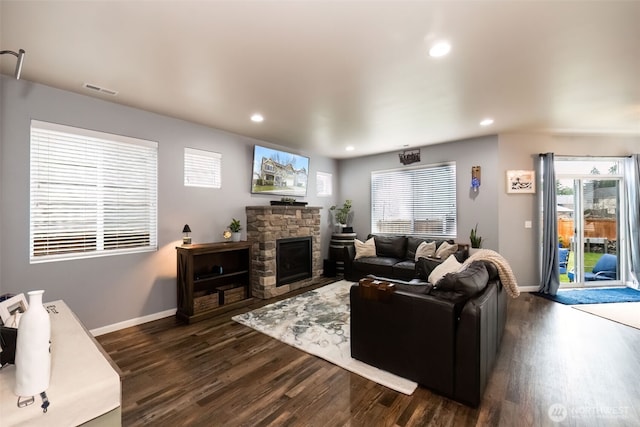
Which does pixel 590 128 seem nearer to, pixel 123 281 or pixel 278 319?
pixel 278 319

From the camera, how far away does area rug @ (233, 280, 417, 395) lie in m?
2.50

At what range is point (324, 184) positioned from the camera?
6.77 m

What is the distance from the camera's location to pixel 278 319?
3.72 meters

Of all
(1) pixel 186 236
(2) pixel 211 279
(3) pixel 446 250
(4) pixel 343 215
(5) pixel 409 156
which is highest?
(5) pixel 409 156

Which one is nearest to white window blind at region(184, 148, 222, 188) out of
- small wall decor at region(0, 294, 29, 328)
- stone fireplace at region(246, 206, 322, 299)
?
stone fireplace at region(246, 206, 322, 299)

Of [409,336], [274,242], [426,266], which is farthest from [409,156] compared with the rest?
[409,336]

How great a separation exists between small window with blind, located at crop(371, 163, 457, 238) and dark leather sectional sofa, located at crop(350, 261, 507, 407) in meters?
3.03

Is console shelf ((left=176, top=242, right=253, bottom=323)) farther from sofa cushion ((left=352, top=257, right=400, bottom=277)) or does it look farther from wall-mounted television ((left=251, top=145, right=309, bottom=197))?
sofa cushion ((left=352, top=257, right=400, bottom=277))

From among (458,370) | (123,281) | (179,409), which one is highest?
(123,281)

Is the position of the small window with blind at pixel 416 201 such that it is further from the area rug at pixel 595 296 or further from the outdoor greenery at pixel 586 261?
the outdoor greenery at pixel 586 261

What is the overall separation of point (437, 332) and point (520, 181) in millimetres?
4125

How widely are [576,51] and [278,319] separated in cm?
415

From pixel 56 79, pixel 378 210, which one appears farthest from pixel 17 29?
pixel 378 210

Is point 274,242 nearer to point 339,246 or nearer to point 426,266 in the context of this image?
point 339,246
